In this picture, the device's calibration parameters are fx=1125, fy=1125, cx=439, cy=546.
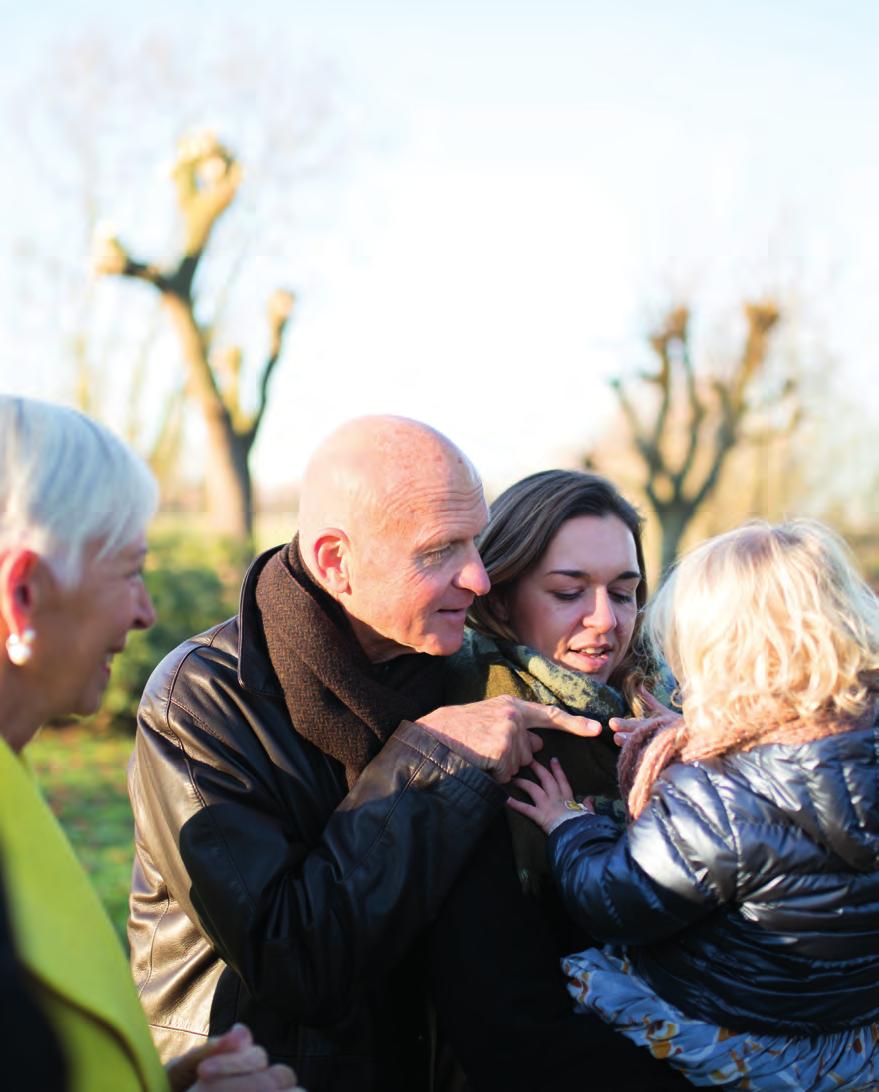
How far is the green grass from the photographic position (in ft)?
22.3

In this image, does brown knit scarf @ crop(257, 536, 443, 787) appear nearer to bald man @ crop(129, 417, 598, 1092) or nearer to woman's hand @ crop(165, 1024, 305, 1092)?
bald man @ crop(129, 417, 598, 1092)

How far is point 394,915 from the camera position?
6.91 ft

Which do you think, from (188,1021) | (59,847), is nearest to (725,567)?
(59,847)

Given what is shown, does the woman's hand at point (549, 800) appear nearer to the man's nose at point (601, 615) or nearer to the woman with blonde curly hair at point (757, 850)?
the woman with blonde curly hair at point (757, 850)

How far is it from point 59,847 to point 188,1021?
1023mm

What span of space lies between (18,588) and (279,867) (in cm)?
82

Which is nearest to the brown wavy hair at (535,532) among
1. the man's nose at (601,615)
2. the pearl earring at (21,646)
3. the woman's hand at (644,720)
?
the woman's hand at (644,720)

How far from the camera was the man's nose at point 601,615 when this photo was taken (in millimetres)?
2697

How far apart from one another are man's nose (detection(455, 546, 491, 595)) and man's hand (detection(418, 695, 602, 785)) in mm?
241

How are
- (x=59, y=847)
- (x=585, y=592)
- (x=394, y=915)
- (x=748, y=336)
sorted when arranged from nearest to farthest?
(x=59, y=847) < (x=394, y=915) < (x=585, y=592) < (x=748, y=336)

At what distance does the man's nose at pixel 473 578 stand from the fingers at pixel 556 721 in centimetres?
26

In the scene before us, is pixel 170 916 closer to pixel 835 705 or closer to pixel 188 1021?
pixel 188 1021

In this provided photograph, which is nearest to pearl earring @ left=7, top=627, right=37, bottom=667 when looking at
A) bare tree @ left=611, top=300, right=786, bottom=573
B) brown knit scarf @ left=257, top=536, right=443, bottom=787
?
brown knit scarf @ left=257, top=536, right=443, bottom=787

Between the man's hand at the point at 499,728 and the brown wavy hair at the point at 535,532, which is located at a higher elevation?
the brown wavy hair at the point at 535,532
